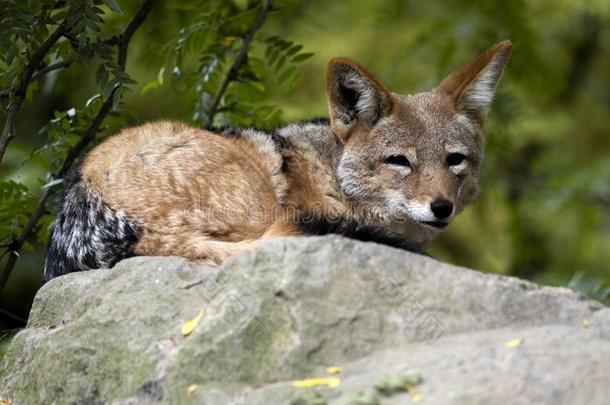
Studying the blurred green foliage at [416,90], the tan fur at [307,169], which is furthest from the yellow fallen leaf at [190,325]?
the blurred green foliage at [416,90]

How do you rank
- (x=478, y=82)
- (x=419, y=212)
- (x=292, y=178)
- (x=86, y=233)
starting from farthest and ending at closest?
(x=478, y=82) < (x=292, y=178) < (x=419, y=212) < (x=86, y=233)

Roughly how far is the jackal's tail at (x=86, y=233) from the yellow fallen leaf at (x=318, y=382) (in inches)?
91.1

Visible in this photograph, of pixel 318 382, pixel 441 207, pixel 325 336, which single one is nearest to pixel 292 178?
pixel 441 207

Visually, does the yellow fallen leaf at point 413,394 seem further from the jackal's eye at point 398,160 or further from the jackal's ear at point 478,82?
the jackal's ear at point 478,82

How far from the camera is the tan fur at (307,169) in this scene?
643cm

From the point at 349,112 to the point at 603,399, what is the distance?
4.44 meters

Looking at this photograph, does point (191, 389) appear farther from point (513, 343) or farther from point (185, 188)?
point (185, 188)

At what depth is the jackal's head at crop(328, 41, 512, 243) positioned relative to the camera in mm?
7594

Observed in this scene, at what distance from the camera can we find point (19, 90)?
278 inches

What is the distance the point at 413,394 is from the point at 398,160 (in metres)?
3.86

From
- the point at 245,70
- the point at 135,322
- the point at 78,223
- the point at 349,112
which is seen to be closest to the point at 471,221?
the point at 245,70

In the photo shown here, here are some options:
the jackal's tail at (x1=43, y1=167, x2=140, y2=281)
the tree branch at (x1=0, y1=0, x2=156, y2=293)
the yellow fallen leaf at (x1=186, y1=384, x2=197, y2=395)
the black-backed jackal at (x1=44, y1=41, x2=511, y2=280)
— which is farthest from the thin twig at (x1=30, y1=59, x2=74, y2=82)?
the yellow fallen leaf at (x1=186, y1=384, x2=197, y2=395)

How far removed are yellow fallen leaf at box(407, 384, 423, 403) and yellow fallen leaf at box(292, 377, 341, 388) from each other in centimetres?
39

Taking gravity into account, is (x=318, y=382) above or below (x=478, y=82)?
below
